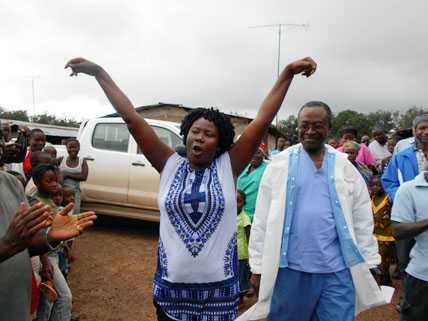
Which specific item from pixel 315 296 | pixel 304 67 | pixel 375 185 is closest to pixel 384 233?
pixel 375 185

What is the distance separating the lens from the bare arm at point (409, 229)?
2.89 meters

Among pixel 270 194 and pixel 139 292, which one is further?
pixel 139 292

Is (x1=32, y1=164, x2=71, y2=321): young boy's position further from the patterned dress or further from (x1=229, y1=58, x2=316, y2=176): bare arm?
the patterned dress

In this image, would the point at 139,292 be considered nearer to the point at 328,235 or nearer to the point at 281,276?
the point at 281,276

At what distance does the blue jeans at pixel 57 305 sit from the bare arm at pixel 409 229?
8.56 ft

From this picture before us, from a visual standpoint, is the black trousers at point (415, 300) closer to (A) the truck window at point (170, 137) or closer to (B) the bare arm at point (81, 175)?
(A) the truck window at point (170, 137)

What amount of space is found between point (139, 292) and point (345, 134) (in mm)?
4085

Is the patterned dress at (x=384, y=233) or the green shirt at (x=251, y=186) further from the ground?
the green shirt at (x=251, y=186)

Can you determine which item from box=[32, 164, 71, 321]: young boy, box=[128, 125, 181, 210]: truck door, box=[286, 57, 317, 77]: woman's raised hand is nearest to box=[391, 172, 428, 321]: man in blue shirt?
box=[286, 57, 317, 77]: woman's raised hand

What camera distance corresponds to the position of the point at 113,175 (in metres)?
7.07

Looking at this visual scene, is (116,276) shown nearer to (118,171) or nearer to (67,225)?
(118,171)

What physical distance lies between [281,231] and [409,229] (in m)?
0.91

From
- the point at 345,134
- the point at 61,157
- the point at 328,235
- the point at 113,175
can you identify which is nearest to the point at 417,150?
the point at 328,235

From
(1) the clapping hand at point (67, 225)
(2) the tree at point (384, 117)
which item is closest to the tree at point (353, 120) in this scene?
(2) the tree at point (384, 117)
